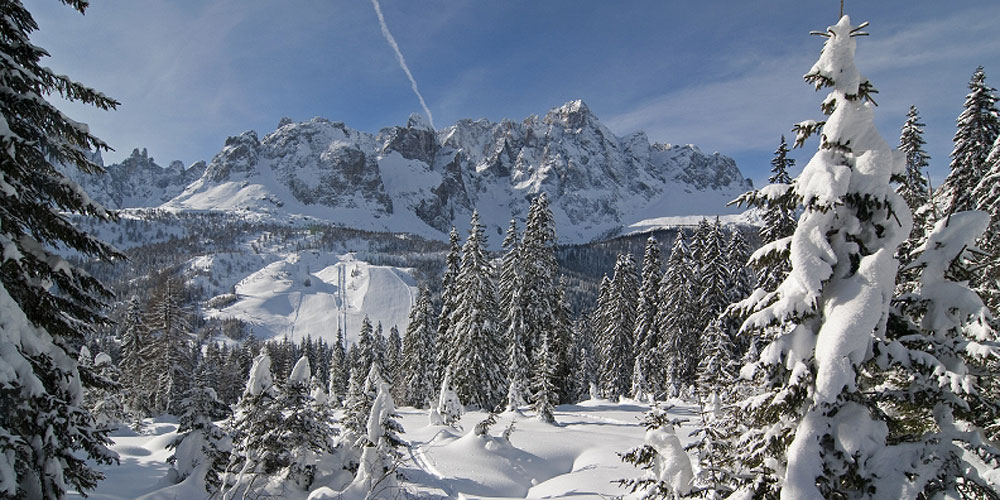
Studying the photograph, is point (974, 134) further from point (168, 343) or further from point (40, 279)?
point (168, 343)

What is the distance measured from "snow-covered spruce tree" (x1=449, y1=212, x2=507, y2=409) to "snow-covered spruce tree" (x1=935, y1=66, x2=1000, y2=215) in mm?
22475

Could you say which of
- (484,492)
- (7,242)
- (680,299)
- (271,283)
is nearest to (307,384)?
(484,492)

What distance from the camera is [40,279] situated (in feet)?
21.1

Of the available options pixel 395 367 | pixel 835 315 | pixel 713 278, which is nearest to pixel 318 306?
pixel 395 367

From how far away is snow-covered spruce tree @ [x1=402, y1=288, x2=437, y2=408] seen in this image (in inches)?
1623

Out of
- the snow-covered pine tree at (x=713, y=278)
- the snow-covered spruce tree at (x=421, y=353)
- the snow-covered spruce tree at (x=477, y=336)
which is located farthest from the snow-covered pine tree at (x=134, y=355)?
the snow-covered pine tree at (x=713, y=278)

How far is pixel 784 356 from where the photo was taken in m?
5.26

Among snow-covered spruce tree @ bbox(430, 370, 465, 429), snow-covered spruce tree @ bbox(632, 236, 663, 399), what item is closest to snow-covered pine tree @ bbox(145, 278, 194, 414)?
snow-covered spruce tree @ bbox(430, 370, 465, 429)

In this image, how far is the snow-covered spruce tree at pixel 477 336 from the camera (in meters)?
29.8

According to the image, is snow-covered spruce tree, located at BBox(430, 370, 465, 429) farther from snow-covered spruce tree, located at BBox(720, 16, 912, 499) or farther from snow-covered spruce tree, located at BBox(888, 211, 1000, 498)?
snow-covered spruce tree, located at BBox(888, 211, 1000, 498)

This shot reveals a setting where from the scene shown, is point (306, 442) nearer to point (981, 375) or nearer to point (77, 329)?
point (77, 329)

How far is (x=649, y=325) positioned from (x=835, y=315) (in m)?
34.6

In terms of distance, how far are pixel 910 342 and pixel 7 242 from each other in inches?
406

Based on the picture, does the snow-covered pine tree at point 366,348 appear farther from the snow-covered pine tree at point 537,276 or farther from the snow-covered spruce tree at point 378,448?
the snow-covered spruce tree at point 378,448
